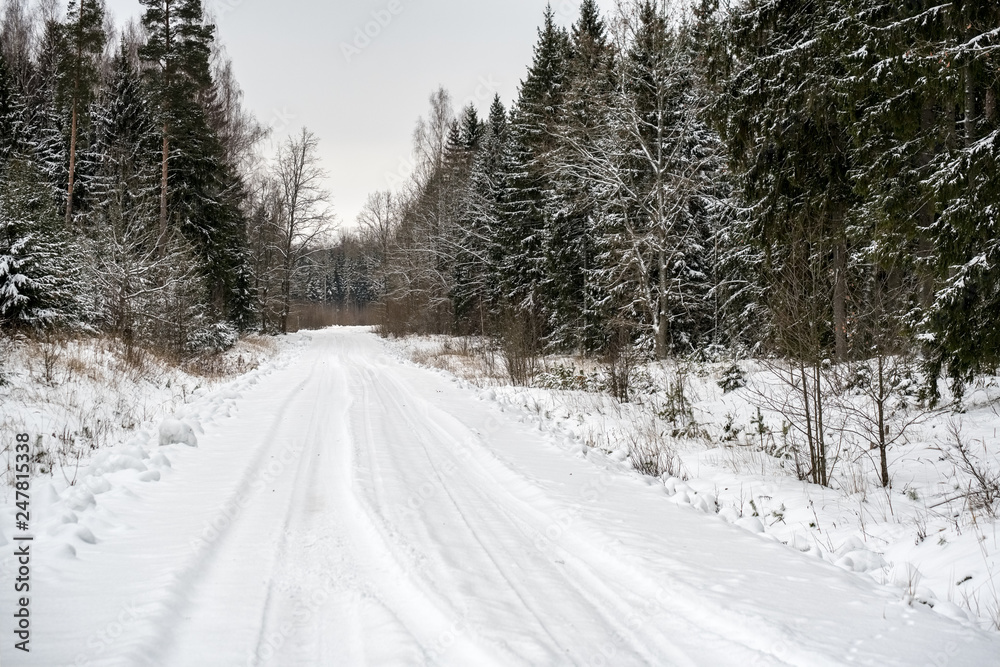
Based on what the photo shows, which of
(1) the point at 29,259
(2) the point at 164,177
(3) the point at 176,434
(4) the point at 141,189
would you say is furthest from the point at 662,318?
(2) the point at 164,177

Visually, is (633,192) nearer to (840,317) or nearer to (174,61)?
(840,317)

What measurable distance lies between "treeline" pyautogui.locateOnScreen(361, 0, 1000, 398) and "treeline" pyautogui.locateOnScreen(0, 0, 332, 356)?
→ 9.86m

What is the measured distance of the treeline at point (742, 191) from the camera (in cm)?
572

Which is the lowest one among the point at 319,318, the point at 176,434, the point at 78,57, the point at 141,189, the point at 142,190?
the point at 176,434

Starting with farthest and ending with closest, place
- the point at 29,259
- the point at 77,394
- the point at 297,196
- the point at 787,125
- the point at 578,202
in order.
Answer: the point at 297,196
the point at 578,202
the point at 787,125
the point at 29,259
the point at 77,394

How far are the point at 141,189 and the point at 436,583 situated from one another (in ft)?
63.1

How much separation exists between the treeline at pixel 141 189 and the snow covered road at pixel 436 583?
314 inches

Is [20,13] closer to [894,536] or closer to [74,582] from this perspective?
[74,582]

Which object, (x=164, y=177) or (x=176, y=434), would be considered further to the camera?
(x=164, y=177)

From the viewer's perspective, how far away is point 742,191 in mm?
11695

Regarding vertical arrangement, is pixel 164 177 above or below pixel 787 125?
above

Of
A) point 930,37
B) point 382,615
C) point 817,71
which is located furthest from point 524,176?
point 382,615

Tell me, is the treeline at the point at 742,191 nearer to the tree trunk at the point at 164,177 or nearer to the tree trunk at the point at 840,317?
the tree trunk at the point at 840,317

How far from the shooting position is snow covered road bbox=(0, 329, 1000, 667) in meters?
2.39
